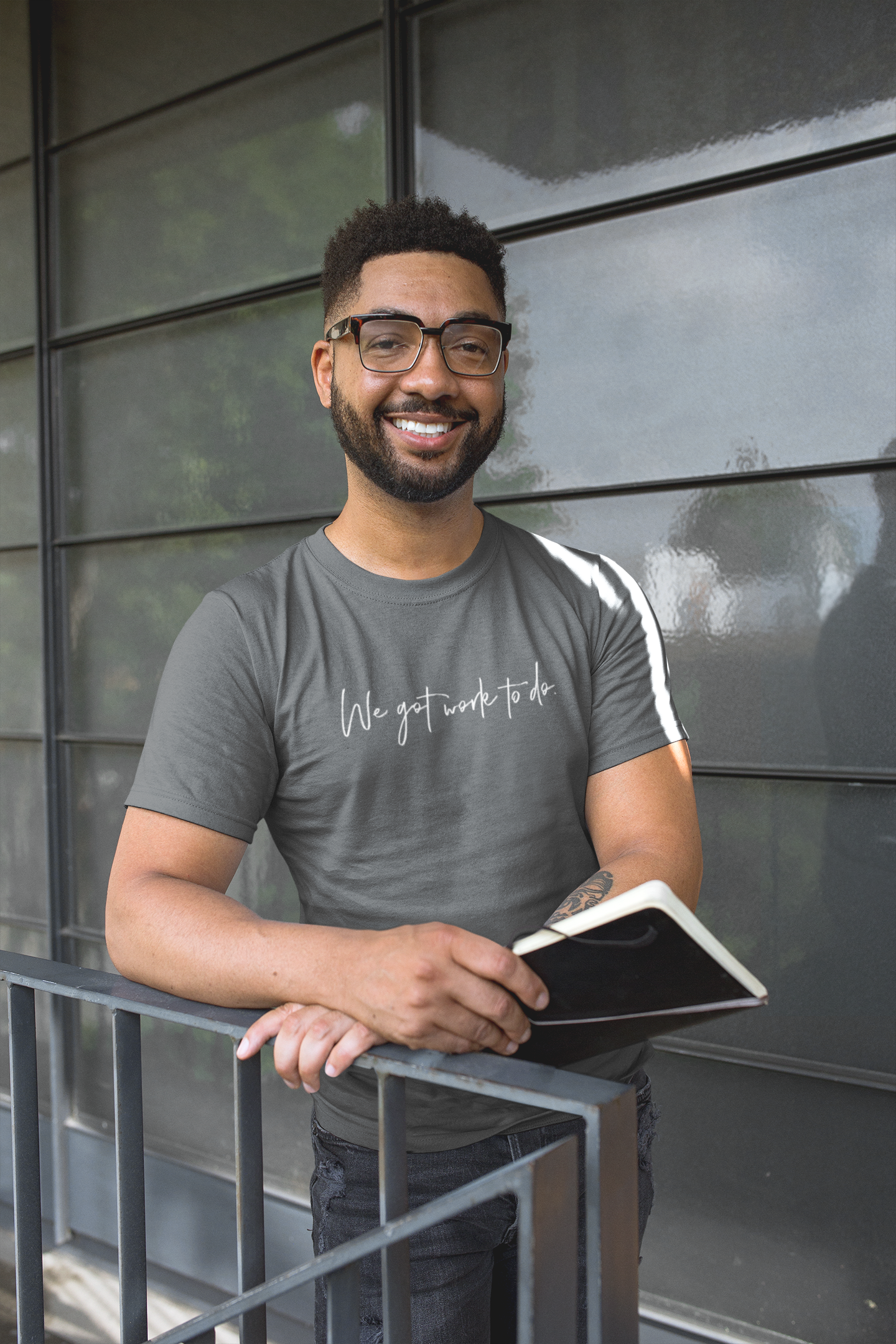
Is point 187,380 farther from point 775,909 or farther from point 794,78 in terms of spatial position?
point 775,909

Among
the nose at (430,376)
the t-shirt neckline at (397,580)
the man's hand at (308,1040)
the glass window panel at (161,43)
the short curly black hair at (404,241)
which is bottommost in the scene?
the man's hand at (308,1040)

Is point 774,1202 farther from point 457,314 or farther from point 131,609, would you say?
point 131,609

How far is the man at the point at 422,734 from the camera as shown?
1292 millimetres

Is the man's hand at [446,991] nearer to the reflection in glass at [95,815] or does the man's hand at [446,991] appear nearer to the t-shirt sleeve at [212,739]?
the t-shirt sleeve at [212,739]

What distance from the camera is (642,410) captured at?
2510mm

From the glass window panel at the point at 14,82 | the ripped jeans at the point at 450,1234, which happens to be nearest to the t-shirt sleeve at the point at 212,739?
the ripped jeans at the point at 450,1234

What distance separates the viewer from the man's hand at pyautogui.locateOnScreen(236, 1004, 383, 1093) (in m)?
1.00

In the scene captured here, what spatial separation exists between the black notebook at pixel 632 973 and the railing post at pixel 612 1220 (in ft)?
0.42

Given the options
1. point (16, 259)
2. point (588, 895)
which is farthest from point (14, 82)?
point (588, 895)

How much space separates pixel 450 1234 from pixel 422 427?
1.03 meters

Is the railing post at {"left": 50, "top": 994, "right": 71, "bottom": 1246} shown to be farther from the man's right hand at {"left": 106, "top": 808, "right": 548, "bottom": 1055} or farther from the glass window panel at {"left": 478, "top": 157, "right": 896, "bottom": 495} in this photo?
the man's right hand at {"left": 106, "top": 808, "right": 548, "bottom": 1055}

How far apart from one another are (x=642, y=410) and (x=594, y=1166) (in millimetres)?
2021

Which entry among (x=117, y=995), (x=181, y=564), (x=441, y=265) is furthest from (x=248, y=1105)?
(x=181, y=564)

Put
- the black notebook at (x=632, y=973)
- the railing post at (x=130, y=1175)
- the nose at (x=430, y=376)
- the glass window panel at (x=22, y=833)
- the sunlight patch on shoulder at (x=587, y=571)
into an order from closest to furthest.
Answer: the black notebook at (x=632, y=973)
the railing post at (x=130, y=1175)
the nose at (x=430, y=376)
the sunlight patch on shoulder at (x=587, y=571)
the glass window panel at (x=22, y=833)
